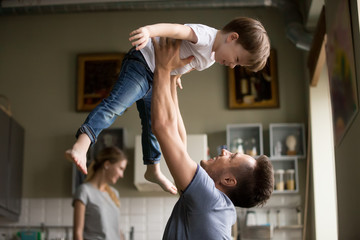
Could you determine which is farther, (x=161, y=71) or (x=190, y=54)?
(x=190, y=54)

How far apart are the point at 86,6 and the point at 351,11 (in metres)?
3.17

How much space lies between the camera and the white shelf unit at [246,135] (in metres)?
5.79

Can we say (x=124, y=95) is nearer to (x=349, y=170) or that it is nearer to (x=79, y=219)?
(x=349, y=170)

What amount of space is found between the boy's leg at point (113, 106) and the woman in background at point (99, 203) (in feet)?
7.25

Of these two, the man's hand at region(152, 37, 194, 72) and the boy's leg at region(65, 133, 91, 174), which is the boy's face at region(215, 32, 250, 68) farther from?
the boy's leg at region(65, 133, 91, 174)

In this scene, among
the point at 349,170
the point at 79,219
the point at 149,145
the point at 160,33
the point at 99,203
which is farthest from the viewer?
the point at 99,203

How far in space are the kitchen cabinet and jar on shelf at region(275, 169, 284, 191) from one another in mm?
2577

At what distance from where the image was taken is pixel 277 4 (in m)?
5.80

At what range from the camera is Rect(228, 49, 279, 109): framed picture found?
5.99 meters

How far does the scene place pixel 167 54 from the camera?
236 cm

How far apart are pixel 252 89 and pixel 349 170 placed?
8.01 feet

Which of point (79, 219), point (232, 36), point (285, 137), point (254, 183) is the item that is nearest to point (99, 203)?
point (79, 219)

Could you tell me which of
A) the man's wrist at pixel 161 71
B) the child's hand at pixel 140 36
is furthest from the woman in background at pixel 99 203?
the child's hand at pixel 140 36

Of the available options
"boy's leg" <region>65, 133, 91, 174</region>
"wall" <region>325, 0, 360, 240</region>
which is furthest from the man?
"wall" <region>325, 0, 360, 240</region>
